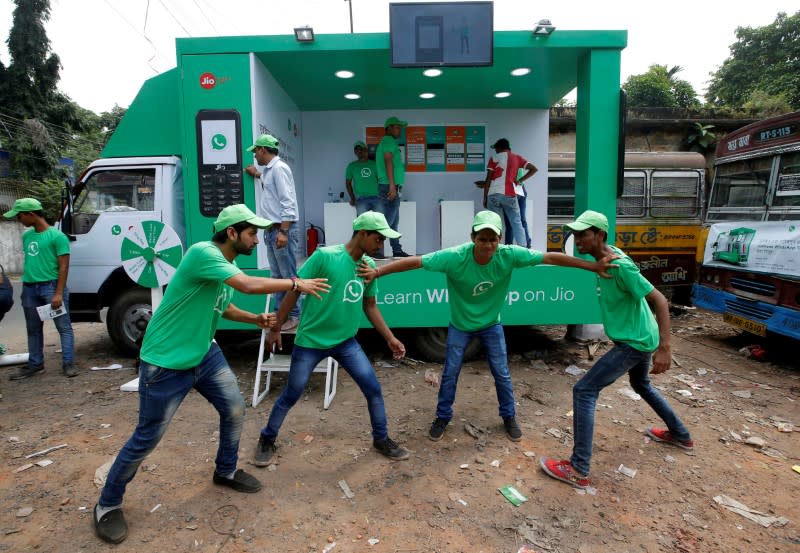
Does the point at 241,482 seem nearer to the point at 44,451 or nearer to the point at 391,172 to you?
the point at 44,451

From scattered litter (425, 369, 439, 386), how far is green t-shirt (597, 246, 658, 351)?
2.12 meters

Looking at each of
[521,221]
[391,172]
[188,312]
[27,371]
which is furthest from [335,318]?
[27,371]

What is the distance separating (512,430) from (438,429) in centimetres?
55

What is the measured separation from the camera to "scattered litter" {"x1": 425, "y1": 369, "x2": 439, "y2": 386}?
15.7 ft

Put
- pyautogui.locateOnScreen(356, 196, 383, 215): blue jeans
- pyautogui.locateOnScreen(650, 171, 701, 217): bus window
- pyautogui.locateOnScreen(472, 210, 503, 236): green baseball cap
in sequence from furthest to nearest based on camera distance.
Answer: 1. pyautogui.locateOnScreen(650, 171, 701, 217): bus window
2. pyautogui.locateOnScreen(356, 196, 383, 215): blue jeans
3. pyautogui.locateOnScreen(472, 210, 503, 236): green baseball cap

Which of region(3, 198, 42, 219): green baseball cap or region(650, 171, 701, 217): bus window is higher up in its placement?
region(650, 171, 701, 217): bus window

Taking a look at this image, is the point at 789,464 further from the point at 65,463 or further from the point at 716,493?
the point at 65,463

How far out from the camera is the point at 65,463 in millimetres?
3338

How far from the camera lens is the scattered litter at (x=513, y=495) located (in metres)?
2.83

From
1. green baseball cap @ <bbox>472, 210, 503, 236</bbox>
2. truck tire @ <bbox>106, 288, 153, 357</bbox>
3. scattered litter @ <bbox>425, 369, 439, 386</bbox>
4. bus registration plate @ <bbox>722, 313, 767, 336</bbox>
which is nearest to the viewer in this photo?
green baseball cap @ <bbox>472, 210, 503, 236</bbox>

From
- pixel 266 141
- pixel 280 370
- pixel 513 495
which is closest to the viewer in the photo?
pixel 513 495

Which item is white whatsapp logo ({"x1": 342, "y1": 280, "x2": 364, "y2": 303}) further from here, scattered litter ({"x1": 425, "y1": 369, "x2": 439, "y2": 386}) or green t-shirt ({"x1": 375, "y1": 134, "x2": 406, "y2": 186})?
green t-shirt ({"x1": 375, "y1": 134, "x2": 406, "y2": 186})

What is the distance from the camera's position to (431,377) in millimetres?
4859

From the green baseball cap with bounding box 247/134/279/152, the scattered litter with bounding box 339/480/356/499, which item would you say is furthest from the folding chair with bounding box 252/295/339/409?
the green baseball cap with bounding box 247/134/279/152
